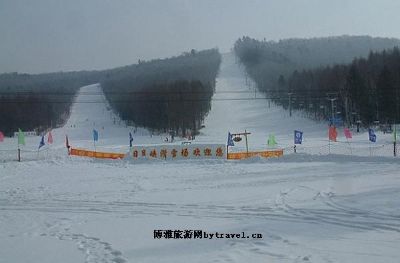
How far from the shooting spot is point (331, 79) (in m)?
81.6

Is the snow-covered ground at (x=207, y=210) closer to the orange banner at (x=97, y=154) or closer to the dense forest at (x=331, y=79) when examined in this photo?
the orange banner at (x=97, y=154)

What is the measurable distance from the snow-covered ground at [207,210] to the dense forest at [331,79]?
35.7 metres

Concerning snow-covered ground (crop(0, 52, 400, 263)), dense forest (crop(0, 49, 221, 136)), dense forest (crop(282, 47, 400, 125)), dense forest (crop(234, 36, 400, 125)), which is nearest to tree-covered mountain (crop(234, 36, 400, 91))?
dense forest (crop(234, 36, 400, 125))

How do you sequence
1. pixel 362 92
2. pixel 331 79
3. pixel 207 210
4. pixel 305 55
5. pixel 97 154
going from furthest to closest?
pixel 305 55 → pixel 331 79 → pixel 362 92 → pixel 97 154 → pixel 207 210

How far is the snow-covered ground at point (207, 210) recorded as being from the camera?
337 inches

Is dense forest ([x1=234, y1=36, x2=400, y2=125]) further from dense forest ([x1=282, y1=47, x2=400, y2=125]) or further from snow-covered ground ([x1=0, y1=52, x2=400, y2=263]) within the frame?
snow-covered ground ([x1=0, y1=52, x2=400, y2=263])

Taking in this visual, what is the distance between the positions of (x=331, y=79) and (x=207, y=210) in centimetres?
7347

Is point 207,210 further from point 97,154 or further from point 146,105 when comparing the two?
point 146,105

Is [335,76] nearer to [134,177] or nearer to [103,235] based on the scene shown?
[134,177]

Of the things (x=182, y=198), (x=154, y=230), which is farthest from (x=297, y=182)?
(x=154, y=230)

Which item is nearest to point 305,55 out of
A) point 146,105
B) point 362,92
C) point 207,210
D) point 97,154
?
point 146,105

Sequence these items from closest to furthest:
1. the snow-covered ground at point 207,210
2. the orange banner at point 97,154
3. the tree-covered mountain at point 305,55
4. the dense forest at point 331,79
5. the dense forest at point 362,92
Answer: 1. the snow-covered ground at point 207,210
2. the orange banner at point 97,154
3. the dense forest at point 362,92
4. the dense forest at point 331,79
5. the tree-covered mountain at point 305,55

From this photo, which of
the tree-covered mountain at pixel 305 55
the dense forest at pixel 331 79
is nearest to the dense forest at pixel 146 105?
the dense forest at pixel 331 79

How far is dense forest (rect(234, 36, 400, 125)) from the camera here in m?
67.0
